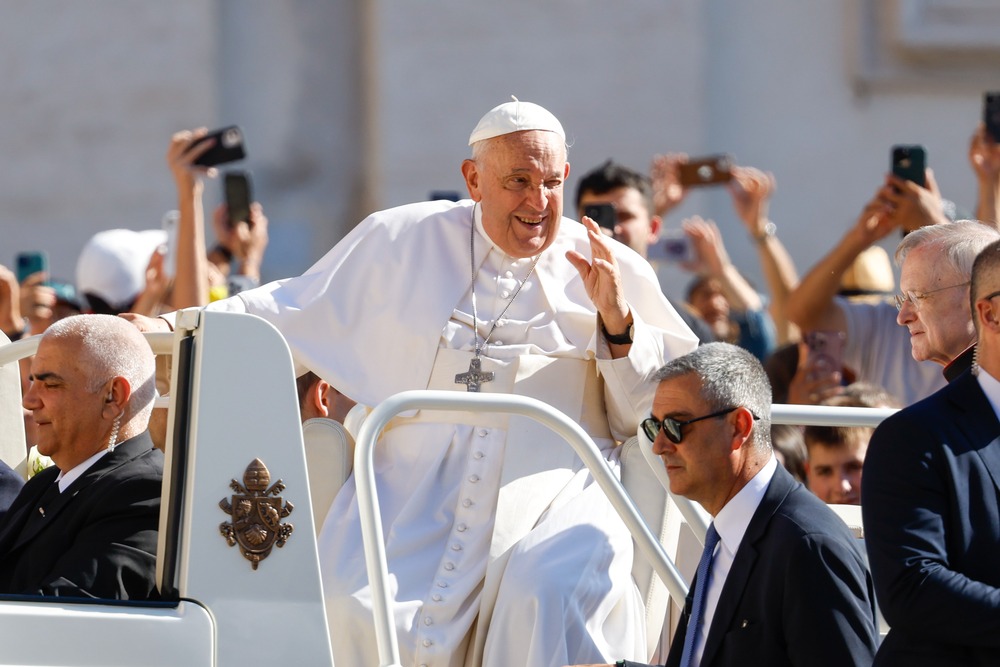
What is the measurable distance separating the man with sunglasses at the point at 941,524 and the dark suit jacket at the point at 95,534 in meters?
1.39

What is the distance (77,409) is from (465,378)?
118cm

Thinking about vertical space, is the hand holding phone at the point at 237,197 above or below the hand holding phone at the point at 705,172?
below

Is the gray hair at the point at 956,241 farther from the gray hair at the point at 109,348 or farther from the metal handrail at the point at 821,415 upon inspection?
the gray hair at the point at 109,348

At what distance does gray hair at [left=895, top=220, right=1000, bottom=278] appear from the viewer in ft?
13.7

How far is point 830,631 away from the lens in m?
3.34

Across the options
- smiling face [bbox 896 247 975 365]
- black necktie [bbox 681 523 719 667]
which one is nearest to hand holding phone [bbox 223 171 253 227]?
smiling face [bbox 896 247 975 365]

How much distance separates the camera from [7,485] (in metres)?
4.45

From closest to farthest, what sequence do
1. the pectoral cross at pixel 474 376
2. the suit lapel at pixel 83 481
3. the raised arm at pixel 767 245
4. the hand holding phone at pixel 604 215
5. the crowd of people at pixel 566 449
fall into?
Result: the crowd of people at pixel 566 449
the suit lapel at pixel 83 481
the pectoral cross at pixel 474 376
the hand holding phone at pixel 604 215
the raised arm at pixel 767 245

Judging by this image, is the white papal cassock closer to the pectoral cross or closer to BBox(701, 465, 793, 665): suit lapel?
the pectoral cross

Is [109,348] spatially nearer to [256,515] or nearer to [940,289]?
[256,515]

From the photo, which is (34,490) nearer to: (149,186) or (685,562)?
(685,562)

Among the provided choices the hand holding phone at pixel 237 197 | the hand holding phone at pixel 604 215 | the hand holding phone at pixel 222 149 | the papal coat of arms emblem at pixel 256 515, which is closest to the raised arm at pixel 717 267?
the hand holding phone at pixel 604 215

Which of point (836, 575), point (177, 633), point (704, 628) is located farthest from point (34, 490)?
point (836, 575)

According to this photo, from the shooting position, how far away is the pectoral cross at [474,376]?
4871 millimetres
